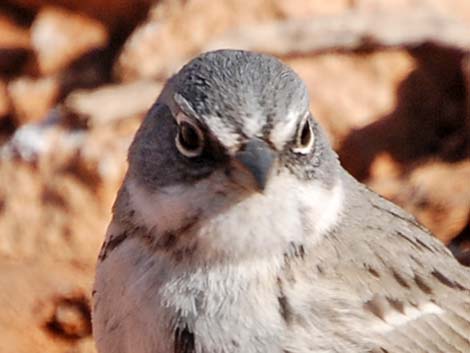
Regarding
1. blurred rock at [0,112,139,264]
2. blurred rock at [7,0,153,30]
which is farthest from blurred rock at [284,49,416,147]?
blurred rock at [7,0,153,30]

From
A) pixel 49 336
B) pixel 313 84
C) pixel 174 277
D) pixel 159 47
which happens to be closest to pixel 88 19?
pixel 159 47

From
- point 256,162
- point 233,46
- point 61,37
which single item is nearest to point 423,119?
point 233,46

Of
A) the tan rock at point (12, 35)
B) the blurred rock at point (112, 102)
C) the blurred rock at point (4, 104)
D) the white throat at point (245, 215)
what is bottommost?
the white throat at point (245, 215)

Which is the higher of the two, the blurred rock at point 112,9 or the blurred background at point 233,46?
the blurred rock at point 112,9

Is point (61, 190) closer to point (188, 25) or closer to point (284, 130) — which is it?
point (188, 25)

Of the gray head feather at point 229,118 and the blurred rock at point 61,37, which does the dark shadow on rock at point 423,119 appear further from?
the gray head feather at point 229,118

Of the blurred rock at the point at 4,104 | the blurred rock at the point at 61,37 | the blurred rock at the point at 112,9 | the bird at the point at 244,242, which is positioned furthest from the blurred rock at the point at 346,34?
the bird at the point at 244,242

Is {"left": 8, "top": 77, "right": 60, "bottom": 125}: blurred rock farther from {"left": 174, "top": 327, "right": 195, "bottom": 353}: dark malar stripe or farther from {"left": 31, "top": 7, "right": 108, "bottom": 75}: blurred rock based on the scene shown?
{"left": 174, "top": 327, "right": 195, "bottom": 353}: dark malar stripe
